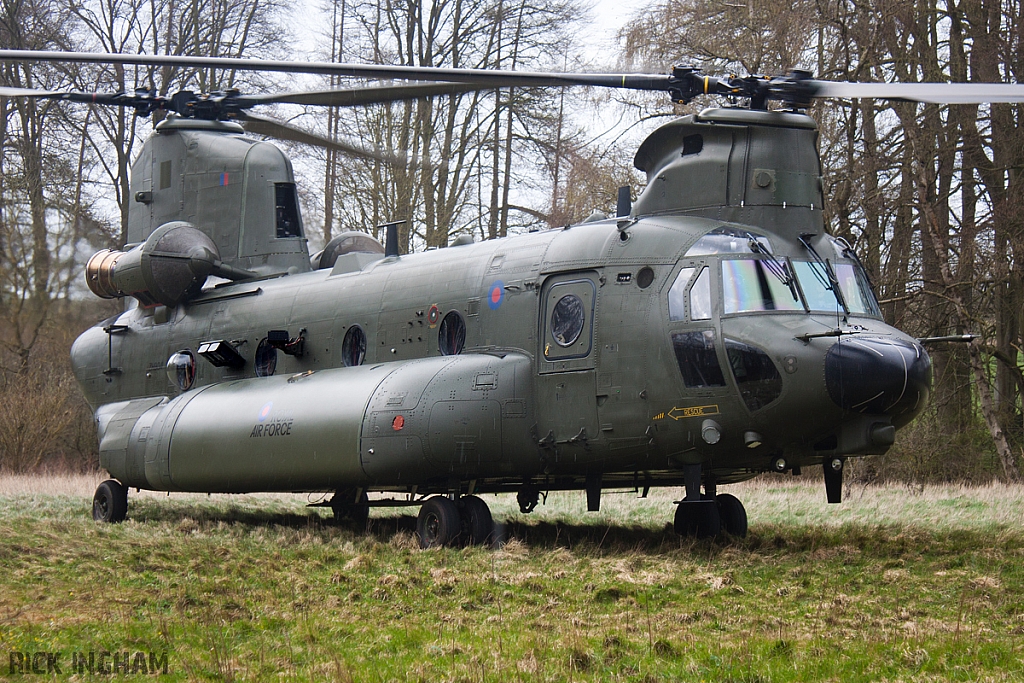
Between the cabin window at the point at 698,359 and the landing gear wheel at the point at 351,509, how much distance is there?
5.30 m

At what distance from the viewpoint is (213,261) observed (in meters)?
16.7

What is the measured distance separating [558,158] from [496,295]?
18364 mm

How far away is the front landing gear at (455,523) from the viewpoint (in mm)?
11734

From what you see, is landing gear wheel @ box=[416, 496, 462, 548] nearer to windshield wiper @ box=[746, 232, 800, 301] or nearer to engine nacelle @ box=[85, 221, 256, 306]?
windshield wiper @ box=[746, 232, 800, 301]

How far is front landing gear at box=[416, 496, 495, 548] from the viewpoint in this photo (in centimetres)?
1173

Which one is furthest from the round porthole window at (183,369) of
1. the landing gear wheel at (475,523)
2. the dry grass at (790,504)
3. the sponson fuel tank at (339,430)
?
the landing gear wheel at (475,523)

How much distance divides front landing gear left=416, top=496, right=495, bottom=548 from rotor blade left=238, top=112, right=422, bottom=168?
5.06m

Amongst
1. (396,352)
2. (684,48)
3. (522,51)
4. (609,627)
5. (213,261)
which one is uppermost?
(522,51)

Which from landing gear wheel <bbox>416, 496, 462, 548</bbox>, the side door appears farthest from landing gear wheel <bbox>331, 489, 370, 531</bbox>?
the side door

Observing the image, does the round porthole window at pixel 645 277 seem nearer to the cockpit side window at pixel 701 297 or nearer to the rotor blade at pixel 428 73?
the cockpit side window at pixel 701 297

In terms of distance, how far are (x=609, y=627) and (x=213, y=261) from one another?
10846mm

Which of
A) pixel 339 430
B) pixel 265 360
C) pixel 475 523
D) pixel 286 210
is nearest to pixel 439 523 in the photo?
pixel 475 523

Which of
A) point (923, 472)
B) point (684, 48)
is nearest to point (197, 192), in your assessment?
point (684, 48)

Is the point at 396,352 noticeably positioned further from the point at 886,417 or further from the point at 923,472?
the point at 923,472
